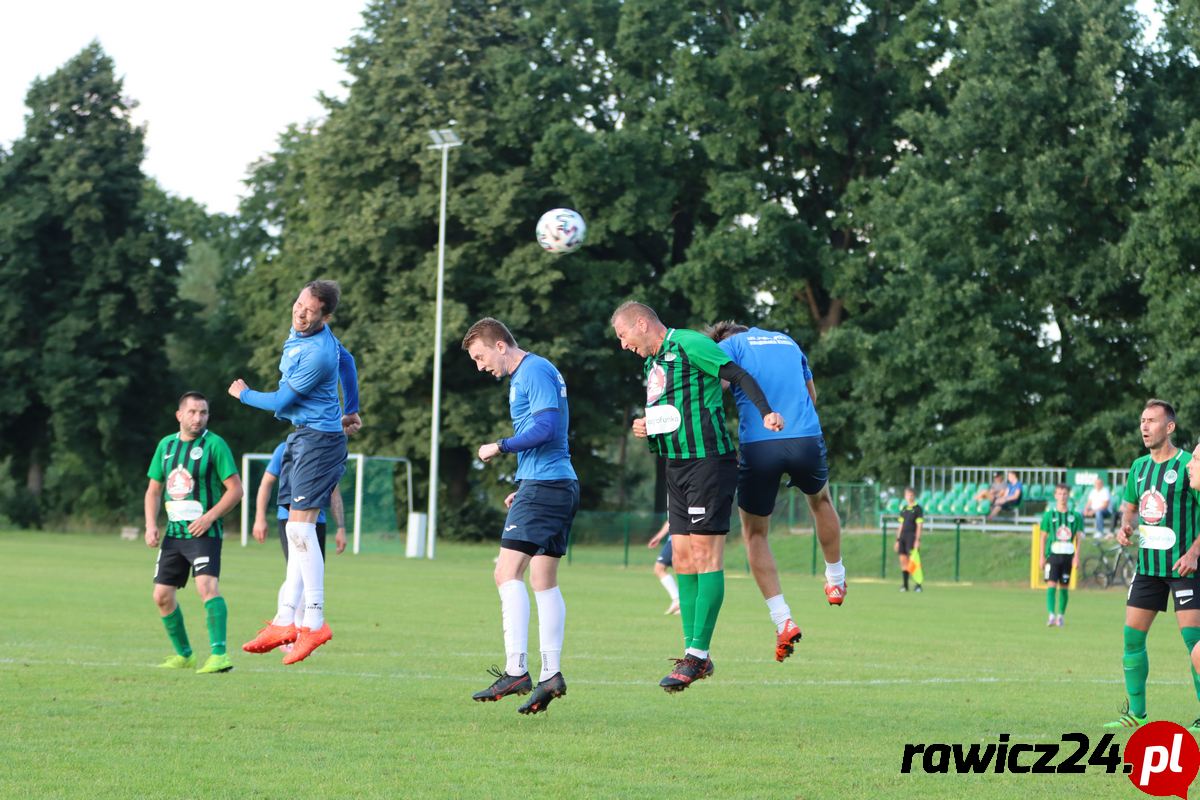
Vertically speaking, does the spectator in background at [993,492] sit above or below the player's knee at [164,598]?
above

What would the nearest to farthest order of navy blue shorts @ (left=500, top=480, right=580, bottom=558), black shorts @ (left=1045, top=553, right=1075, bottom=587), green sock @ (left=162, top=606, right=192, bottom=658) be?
navy blue shorts @ (left=500, top=480, right=580, bottom=558)
green sock @ (left=162, top=606, right=192, bottom=658)
black shorts @ (left=1045, top=553, right=1075, bottom=587)

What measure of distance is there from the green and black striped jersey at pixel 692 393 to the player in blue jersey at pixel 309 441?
7.50 ft

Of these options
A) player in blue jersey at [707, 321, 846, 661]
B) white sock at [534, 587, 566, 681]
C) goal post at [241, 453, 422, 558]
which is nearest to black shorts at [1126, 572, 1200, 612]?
player in blue jersey at [707, 321, 846, 661]

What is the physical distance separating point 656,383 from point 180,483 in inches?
173

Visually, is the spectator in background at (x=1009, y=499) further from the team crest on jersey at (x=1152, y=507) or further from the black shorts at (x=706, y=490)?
the black shorts at (x=706, y=490)

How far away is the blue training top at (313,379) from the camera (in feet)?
36.0

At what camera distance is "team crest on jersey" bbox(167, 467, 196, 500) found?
41.5ft

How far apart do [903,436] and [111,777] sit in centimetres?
4041

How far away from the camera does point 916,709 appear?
37.3 feet

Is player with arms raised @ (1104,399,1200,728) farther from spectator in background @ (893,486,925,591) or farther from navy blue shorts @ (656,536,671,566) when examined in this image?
spectator in background @ (893,486,925,591)

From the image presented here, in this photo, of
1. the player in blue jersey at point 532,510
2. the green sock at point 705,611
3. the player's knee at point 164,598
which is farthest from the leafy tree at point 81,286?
the green sock at point 705,611

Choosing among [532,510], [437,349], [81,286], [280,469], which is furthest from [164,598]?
[81,286]

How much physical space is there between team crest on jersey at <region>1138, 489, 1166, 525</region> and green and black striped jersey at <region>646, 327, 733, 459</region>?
2777 millimetres

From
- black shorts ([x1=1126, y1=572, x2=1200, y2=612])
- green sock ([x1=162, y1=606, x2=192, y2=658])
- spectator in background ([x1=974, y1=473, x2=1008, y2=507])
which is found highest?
spectator in background ([x1=974, y1=473, x2=1008, y2=507])
